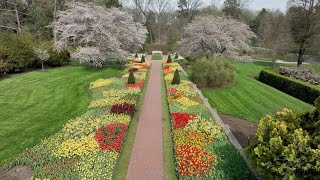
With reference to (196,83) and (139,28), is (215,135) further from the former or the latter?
(139,28)

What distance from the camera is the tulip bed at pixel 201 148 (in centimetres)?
852

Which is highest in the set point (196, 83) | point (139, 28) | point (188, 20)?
point (188, 20)

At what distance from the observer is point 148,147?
10.9 meters

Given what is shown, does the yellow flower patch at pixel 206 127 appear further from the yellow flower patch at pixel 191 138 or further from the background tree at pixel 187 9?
the background tree at pixel 187 9

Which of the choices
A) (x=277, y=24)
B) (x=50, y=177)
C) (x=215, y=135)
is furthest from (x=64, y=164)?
(x=277, y=24)

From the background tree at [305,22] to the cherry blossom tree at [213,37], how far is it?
10422 millimetres

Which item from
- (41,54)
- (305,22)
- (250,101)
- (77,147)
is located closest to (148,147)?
(77,147)

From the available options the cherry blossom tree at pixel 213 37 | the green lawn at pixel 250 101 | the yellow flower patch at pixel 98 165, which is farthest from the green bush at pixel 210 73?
the yellow flower patch at pixel 98 165

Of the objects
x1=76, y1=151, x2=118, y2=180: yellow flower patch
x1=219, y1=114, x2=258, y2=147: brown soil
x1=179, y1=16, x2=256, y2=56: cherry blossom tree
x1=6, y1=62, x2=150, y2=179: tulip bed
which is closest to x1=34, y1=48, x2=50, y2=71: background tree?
x1=6, y1=62, x2=150, y2=179: tulip bed

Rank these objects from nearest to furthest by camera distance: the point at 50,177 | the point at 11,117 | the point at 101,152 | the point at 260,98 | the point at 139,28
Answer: the point at 50,177
the point at 101,152
the point at 11,117
the point at 260,98
the point at 139,28

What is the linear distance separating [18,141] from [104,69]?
59.9 feet

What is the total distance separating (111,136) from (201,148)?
377 cm

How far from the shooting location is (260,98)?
824 inches

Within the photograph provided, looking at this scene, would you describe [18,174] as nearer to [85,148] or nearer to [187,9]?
[85,148]
